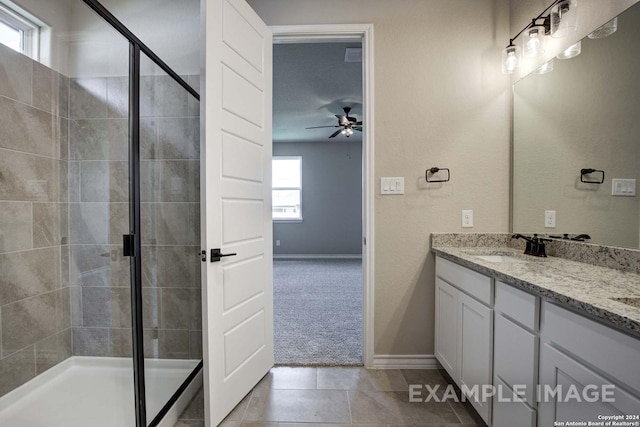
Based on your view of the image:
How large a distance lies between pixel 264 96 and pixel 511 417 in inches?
88.1

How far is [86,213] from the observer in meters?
1.82

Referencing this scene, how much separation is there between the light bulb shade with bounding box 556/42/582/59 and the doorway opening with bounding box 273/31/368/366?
1203 millimetres

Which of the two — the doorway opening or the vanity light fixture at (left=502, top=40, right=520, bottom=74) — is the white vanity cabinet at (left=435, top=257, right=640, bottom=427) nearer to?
the doorway opening

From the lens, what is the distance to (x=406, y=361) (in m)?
2.19

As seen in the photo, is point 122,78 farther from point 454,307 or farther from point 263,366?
point 454,307

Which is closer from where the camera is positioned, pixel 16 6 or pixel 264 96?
pixel 16 6

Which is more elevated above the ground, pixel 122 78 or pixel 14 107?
pixel 122 78

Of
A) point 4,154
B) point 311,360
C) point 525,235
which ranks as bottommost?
point 311,360

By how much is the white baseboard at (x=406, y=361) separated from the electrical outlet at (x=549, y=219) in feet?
3.95

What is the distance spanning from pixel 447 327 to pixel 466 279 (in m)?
0.45

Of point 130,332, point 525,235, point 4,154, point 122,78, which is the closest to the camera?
point 4,154

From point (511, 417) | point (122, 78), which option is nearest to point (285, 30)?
point (122, 78)

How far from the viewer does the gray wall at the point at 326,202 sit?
6.95m

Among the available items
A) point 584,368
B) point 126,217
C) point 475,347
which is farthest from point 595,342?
point 126,217
